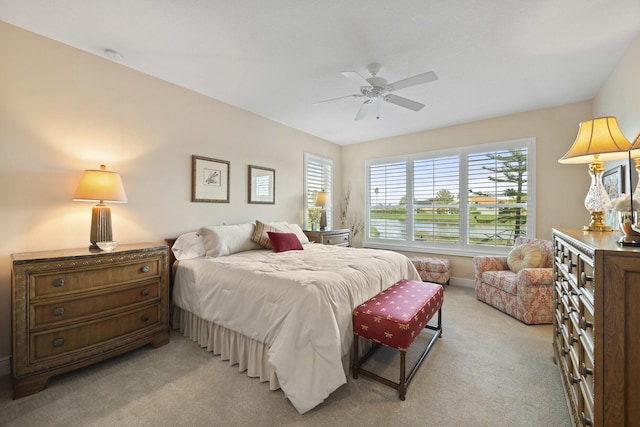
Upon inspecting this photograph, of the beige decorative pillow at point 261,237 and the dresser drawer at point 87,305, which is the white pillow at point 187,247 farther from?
the beige decorative pillow at point 261,237

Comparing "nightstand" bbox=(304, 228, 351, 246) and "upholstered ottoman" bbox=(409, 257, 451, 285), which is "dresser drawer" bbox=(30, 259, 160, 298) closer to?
"nightstand" bbox=(304, 228, 351, 246)

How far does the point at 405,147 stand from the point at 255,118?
2860mm

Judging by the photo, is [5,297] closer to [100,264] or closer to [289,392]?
[100,264]

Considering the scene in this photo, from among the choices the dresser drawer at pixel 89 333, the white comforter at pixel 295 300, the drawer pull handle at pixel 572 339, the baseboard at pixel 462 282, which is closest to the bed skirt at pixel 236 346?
the white comforter at pixel 295 300

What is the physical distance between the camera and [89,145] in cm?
262

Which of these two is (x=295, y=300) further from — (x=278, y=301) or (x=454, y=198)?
(x=454, y=198)

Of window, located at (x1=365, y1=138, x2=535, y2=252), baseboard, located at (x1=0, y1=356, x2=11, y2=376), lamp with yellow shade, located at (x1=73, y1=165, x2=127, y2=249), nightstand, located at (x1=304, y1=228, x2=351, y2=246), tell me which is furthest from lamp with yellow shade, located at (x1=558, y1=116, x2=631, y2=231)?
baseboard, located at (x1=0, y1=356, x2=11, y2=376)

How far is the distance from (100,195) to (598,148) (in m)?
3.83

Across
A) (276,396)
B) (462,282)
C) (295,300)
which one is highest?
(295,300)

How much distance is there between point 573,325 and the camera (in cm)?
162

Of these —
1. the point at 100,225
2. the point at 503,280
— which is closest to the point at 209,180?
the point at 100,225

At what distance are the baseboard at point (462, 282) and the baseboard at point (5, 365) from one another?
5.40 m

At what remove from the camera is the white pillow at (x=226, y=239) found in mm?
3055

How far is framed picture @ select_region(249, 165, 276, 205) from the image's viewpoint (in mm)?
4117
